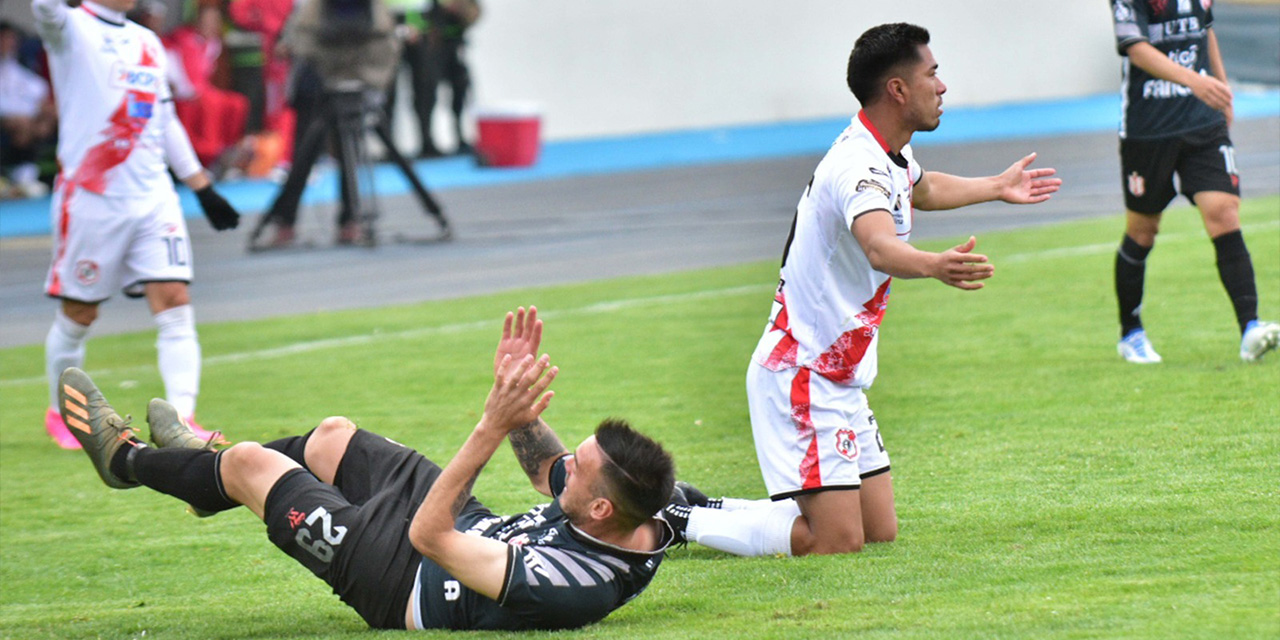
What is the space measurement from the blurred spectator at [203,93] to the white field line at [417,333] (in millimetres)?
9584

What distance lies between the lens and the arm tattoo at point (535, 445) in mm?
5223

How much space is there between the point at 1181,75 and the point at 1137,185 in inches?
30.9

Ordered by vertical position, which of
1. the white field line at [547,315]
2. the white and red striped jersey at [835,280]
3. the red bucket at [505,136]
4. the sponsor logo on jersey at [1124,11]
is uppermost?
the sponsor logo on jersey at [1124,11]

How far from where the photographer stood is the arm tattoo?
5.22 m

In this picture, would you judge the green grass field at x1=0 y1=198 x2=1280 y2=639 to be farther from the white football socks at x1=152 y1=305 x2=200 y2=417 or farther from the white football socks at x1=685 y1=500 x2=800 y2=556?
the white football socks at x1=152 y1=305 x2=200 y2=417

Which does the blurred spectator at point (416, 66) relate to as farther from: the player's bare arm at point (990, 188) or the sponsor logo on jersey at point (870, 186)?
the sponsor logo on jersey at point (870, 186)

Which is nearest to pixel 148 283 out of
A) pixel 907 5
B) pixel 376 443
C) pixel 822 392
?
pixel 376 443

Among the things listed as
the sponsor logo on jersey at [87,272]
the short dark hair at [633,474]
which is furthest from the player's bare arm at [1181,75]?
the sponsor logo on jersey at [87,272]

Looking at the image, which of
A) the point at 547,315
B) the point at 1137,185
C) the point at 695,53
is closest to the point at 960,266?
the point at 1137,185

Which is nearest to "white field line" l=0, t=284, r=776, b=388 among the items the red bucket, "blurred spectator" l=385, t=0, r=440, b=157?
"blurred spectator" l=385, t=0, r=440, b=157

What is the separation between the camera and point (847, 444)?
528 centimetres

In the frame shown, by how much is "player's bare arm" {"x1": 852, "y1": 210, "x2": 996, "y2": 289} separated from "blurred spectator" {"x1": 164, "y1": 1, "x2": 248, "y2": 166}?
626 inches

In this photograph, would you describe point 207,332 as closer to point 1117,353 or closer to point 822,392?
point 1117,353

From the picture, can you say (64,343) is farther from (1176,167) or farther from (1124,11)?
(1176,167)
